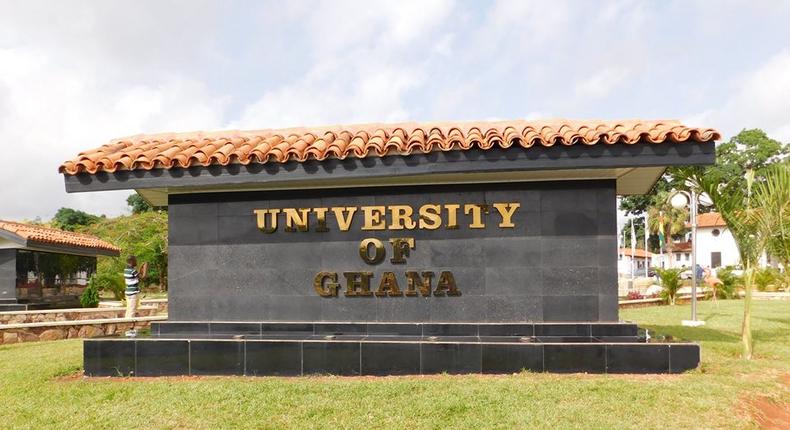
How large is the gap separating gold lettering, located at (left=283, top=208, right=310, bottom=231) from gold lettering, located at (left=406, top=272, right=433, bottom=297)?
1867 mm

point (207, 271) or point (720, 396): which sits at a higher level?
point (207, 271)

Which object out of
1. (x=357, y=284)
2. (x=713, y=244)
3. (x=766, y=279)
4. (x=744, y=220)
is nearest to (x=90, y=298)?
(x=357, y=284)

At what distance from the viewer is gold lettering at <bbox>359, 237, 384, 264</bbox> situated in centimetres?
856

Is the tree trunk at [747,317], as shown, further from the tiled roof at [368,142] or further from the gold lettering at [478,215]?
the gold lettering at [478,215]

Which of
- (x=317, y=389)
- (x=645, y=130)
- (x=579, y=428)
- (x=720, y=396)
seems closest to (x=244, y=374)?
(x=317, y=389)

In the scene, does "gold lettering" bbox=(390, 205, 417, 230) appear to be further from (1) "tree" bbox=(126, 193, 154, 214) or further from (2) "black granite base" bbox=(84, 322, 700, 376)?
(1) "tree" bbox=(126, 193, 154, 214)

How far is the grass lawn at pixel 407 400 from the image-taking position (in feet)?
18.6

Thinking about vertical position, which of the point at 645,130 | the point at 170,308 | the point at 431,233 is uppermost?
the point at 645,130

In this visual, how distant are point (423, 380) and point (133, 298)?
11786 millimetres

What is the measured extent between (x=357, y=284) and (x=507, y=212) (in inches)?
103

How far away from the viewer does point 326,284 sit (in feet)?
28.5

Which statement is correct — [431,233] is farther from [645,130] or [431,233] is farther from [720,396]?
[720,396]

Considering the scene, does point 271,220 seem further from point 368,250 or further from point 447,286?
point 447,286

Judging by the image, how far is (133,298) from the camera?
51.6 feet
